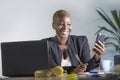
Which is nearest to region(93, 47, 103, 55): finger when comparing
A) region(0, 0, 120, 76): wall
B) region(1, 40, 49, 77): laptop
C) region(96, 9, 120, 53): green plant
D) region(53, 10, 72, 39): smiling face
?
region(53, 10, 72, 39): smiling face

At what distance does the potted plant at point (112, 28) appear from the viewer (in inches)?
148

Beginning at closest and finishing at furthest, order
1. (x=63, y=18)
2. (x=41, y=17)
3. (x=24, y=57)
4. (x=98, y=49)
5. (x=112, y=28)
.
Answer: (x=24, y=57) → (x=98, y=49) → (x=63, y=18) → (x=112, y=28) → (x=41, y=17)

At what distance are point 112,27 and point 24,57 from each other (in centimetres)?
226

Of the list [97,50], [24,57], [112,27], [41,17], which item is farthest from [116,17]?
[24,57]

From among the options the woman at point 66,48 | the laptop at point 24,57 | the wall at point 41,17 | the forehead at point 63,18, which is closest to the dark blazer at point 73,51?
the woman at point 66,48

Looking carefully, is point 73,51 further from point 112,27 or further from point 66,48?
point 112,27

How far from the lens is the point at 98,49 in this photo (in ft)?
7.05

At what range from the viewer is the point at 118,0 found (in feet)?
13.1

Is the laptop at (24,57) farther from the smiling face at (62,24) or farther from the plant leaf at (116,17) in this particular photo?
the plant leaf at (116,17)

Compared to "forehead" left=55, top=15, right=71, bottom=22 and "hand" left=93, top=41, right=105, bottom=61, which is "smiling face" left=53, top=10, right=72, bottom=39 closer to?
"forehead" left=55, top=15, right=71, bottom=22

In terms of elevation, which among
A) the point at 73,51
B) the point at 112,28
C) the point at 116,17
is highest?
the point at 116,17

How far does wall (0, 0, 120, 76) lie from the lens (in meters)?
3.97

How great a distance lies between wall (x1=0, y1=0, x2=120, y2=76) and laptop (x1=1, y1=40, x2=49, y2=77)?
7.23 feet

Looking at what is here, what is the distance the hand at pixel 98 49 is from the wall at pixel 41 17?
1.77m
